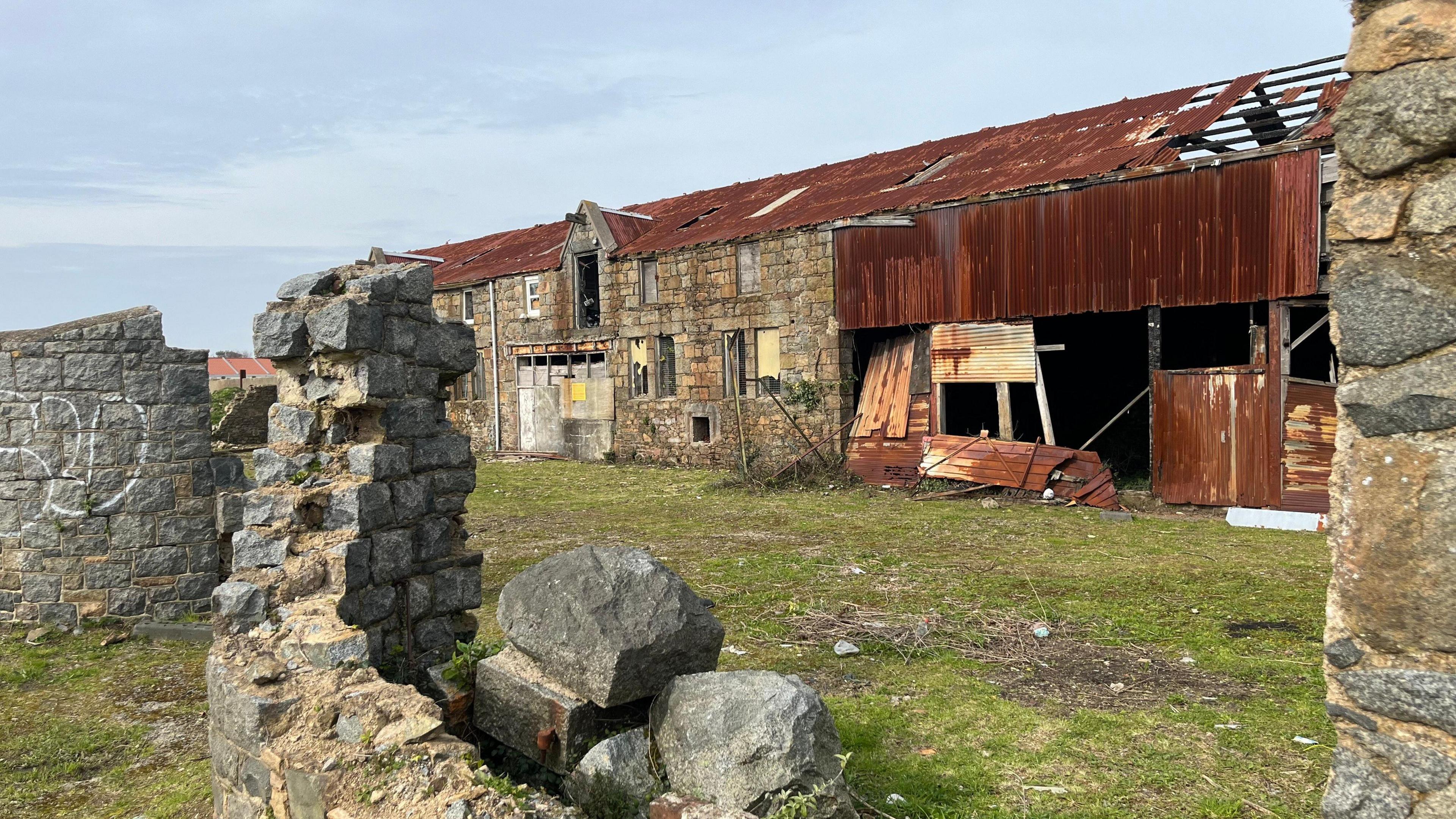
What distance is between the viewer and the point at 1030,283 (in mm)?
15320

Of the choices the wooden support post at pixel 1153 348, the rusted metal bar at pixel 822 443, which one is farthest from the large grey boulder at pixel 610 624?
the rusted metal bar at pixel 822 443

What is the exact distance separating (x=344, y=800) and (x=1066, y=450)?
42.3ft

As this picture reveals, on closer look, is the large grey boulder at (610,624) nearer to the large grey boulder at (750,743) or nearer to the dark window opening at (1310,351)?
the large grey boulder at (750,743)

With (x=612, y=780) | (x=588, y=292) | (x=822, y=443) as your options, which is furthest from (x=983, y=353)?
(x=612, y=780)

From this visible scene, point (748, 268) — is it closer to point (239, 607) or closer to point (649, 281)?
point (649, 281)

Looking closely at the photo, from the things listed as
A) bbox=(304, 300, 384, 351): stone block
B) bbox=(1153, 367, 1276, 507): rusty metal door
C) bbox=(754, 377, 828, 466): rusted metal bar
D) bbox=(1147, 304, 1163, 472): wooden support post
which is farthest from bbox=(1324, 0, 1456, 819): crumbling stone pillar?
bbox=(754, 377, 828, 466): rusted metal bar

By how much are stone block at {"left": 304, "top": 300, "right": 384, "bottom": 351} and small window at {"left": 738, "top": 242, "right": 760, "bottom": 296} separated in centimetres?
1480

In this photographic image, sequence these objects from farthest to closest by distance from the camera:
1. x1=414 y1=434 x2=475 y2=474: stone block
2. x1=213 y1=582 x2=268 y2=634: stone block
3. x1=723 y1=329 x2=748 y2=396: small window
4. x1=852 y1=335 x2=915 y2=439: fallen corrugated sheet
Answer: x1=723 y1=329 x2=748 y2=396: small window, x1=852 y1=335 x2=915 y2=439: fallen corrugated sheet, x1=414 y1=434 x2=475 y2=474: stone block, x1=213 y1=582 x2=268 y2=634: stone block

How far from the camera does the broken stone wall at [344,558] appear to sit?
4.03 m

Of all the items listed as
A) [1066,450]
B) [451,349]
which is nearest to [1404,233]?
[451,349]

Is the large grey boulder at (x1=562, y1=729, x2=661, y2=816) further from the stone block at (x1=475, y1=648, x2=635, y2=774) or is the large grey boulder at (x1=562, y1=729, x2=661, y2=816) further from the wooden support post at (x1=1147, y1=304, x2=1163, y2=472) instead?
the wooden support post at (x1=1147, y1=304, x2=1163, y2=472)

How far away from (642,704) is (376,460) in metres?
2.15

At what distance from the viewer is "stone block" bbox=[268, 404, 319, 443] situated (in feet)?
17.8

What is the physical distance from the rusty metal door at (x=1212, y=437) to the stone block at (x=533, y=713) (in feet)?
39.9
